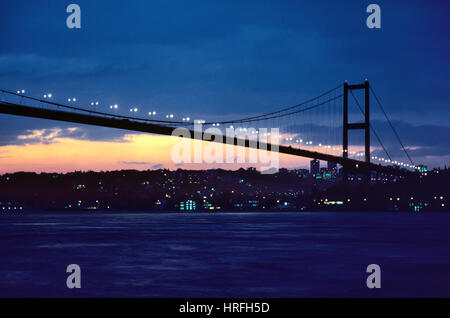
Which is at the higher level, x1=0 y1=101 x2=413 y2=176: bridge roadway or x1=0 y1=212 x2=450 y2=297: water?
x1=0 y1=101 x2=413 y2=176: bridge roadway

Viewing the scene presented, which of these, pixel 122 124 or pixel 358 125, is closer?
pixel 122 124

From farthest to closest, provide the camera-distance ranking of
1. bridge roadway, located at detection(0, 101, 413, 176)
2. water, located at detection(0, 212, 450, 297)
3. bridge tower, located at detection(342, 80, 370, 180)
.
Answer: bridge tower, located at detection(342, 80, 370, 180), bridge roadway, located at detection(0, 101, 413, 176), water, located at detection(0, 212, 450, 297)

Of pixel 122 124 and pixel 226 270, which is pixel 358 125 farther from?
pixel 226 270

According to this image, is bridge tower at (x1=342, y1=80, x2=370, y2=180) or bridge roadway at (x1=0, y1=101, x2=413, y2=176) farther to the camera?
bridge tower at (x1=342, y1=80, x2=370, y2=180)

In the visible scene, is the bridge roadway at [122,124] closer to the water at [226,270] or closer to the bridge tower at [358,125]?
the bridge tower at [358,125]

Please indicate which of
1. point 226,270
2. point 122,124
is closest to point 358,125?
point 122,124

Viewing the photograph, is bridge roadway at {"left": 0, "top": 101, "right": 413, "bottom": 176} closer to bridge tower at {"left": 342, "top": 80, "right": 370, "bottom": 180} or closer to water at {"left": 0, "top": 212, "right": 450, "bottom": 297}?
bridge tower at {"left": 342, "top": 80, "right": 370, "bottom": 180}

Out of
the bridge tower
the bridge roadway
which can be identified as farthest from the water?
the bridge tower

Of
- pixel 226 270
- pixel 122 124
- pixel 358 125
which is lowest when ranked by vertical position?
pixel 226 270

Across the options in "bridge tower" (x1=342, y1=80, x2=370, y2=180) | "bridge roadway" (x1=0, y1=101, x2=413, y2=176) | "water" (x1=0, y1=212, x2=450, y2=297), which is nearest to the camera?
"water" (x1=0, y1=212, x2=450, y2=297)

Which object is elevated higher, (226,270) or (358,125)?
(358,125)

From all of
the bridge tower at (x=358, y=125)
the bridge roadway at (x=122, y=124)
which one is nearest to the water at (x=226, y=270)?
the bridge roadway at (x=122, y=124)
